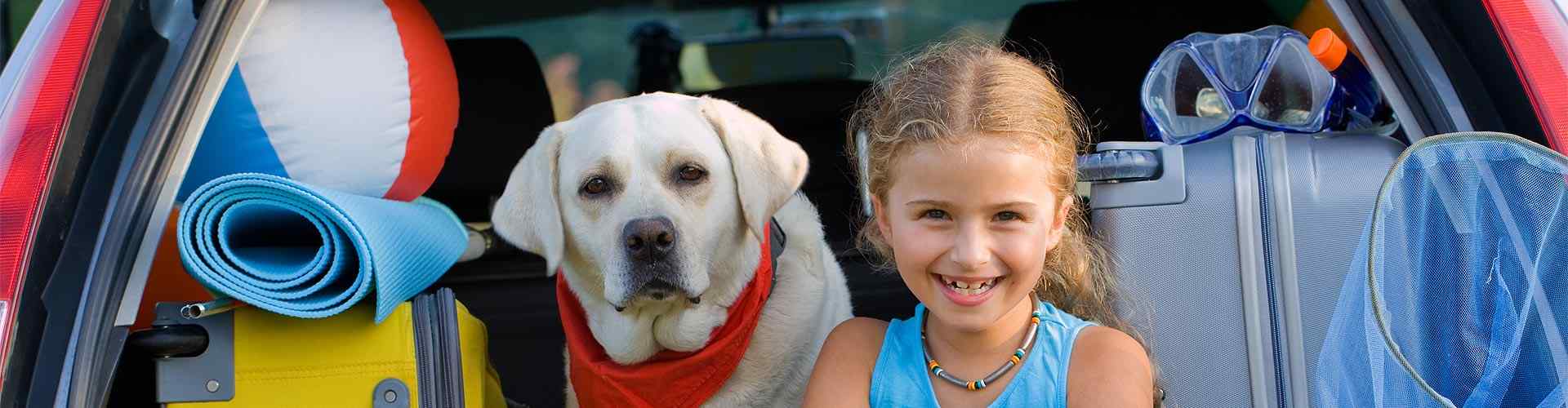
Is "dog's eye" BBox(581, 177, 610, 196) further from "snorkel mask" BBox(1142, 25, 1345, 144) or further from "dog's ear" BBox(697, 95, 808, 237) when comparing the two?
"snorkel mask" BBox(1142, 25, 1345, 144)

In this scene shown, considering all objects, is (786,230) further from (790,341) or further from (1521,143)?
(1521,143)

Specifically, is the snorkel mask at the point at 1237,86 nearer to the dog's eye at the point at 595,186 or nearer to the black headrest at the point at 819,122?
the dog's eye at the point at 595,186

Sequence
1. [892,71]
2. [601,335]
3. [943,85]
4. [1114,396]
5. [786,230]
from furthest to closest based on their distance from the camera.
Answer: [786,230] → [601,335] → [892,71] → [943,85] → [1114,396]

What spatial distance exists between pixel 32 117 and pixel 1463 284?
6.02 feet

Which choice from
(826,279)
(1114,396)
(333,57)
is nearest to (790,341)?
(826,279)

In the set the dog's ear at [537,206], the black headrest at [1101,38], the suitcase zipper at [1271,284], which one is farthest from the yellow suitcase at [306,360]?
the black headrest at [1101,38]

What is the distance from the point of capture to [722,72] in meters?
4.77

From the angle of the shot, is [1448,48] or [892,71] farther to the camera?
[892,71]

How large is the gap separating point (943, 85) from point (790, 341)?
2.31 feet

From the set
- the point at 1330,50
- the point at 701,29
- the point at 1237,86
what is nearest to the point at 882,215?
the point at 1330,50

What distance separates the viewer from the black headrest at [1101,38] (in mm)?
3555

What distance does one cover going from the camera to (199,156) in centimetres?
214

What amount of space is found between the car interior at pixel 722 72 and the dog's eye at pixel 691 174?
0.27 m

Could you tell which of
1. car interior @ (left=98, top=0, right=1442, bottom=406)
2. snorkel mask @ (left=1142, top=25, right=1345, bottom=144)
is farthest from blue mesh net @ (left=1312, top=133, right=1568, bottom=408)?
car interior @ (left=98, top=0, right=1442, bottom=406)
